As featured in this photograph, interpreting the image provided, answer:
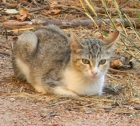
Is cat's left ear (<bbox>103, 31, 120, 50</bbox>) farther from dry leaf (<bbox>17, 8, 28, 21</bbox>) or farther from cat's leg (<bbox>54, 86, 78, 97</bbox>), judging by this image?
dry leaf (<bbox>17, 8, 28, 21</bbox>)

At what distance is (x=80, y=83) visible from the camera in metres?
6.94

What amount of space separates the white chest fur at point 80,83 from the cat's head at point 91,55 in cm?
11

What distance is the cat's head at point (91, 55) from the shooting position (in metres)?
6.70

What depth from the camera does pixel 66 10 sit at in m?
11.3

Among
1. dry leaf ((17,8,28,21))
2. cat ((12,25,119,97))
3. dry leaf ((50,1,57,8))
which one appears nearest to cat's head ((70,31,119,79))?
cat ((12,25,119,97))

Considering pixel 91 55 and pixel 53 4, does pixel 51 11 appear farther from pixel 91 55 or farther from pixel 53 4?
pixel 91 55

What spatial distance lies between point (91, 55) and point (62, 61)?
1.79 ft

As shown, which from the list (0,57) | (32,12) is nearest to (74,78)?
(0,57)

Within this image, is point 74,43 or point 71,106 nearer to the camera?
point 71,106

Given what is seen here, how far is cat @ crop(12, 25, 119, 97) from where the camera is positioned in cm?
680

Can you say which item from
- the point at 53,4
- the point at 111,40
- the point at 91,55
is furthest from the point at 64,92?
the point at 53,4

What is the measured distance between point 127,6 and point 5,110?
5.93 meters

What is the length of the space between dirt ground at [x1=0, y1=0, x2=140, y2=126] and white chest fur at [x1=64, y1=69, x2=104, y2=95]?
112 mm

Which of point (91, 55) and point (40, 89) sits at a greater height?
point (91, 55)
